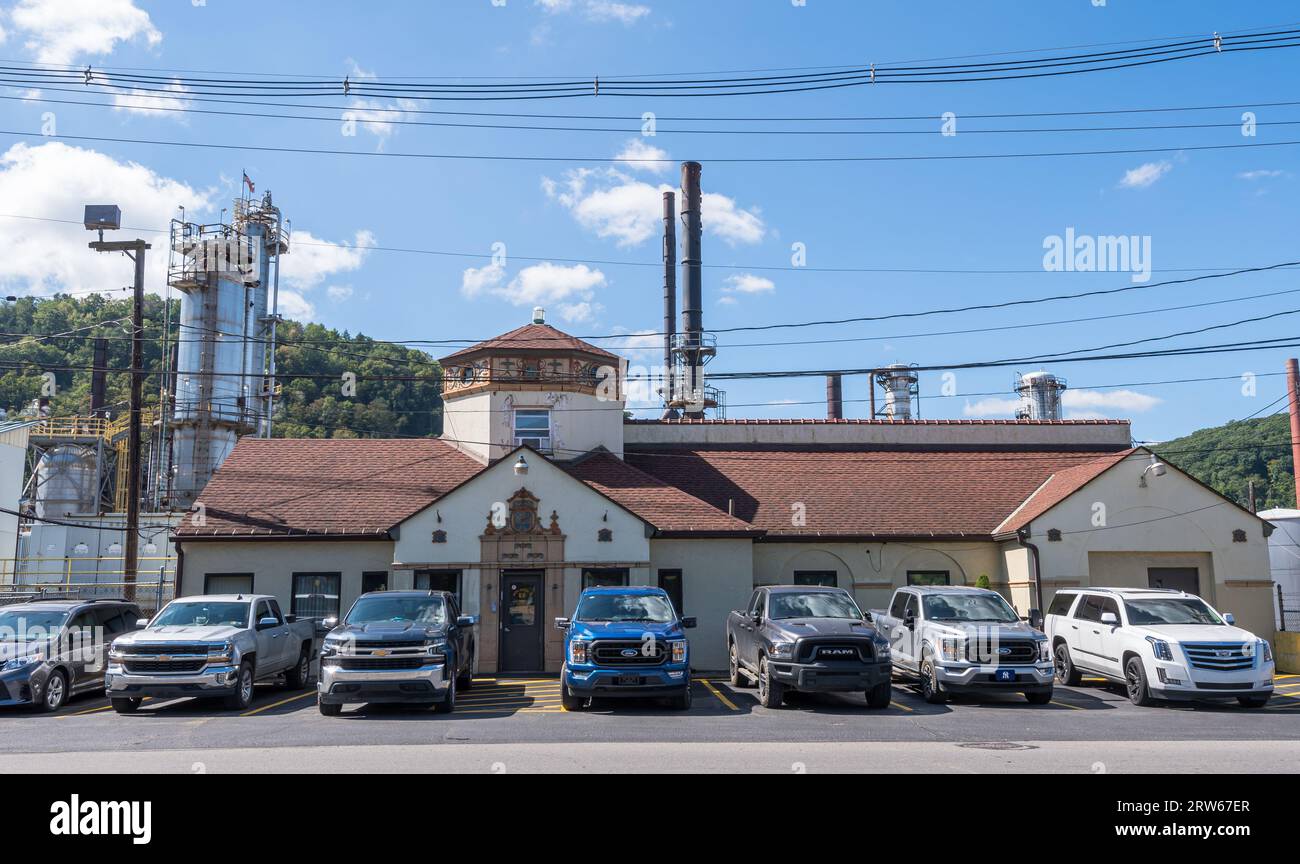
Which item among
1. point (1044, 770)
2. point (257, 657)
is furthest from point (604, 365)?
point (1044, 770)

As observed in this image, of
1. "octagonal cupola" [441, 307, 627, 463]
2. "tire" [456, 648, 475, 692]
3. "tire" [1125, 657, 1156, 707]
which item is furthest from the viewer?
"octagonal cupola" [441, 307, 627, 463]

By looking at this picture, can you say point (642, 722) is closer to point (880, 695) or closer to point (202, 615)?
point (880, 695)

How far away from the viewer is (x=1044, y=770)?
9336 mm

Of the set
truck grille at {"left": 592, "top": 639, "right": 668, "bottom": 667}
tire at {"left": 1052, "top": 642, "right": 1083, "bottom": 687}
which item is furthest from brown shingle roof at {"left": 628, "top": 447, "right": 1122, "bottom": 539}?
truck grille at {"left": 592, "top": 639, "right": 668, "bottom": 667}

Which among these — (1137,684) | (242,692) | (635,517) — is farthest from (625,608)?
(1137,684)

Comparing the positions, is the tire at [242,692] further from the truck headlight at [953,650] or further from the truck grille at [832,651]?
the truck headlight at [953,650]

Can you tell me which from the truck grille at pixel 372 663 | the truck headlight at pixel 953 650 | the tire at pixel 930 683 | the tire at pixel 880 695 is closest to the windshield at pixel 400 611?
the truck grille at pixel 372 663

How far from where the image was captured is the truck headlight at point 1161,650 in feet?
52.3

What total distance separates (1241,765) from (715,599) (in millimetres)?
14147

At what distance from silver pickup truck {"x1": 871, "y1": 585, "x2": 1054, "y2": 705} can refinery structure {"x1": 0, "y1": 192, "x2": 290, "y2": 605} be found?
34476 mm

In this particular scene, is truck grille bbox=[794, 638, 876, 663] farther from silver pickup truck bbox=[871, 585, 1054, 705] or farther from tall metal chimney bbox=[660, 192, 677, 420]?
tall metal chimney bbox=[660, 192, 677, 420]

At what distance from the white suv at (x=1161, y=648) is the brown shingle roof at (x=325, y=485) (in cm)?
1451

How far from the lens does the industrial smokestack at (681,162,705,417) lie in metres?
40.7

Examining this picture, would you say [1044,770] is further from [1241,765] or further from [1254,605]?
[1254,605]
